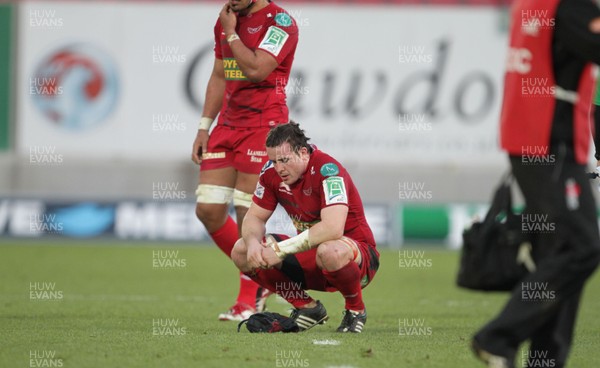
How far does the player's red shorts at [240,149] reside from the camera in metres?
8.45

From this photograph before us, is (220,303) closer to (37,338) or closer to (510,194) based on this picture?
(37,338)

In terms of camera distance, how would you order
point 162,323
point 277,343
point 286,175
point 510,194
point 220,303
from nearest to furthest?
1. point 510,194
2. point 277,343
3. point 286,175
4. point 162,323
5. point 220,303

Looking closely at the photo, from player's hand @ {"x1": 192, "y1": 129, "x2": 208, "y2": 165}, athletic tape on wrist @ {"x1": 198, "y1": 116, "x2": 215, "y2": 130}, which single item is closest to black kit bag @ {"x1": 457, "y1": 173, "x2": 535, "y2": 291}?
player's hand @ {"x1": 192, "y1": 129, "x2": 208, "y2": 165}

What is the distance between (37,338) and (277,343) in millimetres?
1472

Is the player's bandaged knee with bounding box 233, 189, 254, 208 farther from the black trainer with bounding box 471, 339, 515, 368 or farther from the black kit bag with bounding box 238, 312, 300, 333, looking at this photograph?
the black trainer with bounding box 471, 339, 515, 368

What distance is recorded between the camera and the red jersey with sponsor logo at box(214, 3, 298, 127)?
8.34 m

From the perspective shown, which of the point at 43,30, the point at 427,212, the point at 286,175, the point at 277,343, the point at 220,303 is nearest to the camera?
the point at 277,343

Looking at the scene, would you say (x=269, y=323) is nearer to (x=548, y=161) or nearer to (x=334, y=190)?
(x=334, y=190)

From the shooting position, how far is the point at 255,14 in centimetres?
841

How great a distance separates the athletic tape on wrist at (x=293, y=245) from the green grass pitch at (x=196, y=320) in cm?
52

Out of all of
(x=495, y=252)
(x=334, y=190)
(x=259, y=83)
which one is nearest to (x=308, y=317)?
(x=334, y=190)

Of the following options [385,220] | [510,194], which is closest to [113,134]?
[385,220]

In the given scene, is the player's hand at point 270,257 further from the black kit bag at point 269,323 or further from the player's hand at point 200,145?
the player's hand at point 200,145

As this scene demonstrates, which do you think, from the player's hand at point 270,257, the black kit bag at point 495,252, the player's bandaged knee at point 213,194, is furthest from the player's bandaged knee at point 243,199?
the black kit bag at point 495,252
